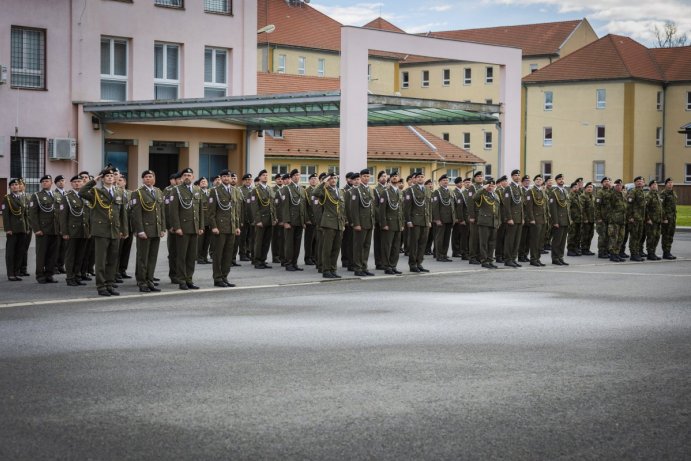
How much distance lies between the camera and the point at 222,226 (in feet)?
58.9

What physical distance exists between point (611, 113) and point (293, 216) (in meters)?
64.7

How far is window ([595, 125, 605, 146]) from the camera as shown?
83.4 m

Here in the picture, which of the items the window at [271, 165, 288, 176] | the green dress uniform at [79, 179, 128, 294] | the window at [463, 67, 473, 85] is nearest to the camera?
the green dress uniform at [79, 179, 128, 294]

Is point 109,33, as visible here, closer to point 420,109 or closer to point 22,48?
point 22,48

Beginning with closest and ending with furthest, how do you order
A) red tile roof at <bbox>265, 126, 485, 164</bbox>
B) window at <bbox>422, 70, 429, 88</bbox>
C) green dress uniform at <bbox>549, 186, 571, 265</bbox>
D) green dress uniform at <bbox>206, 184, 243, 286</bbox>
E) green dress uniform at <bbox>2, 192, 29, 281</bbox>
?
green dress uniform at <bbox>206, 184, 243, 286</bbox> < green dress uniform at <bbox>2, 192, 29, 281</bbox> < green dress uniform at <bbox>549, 186, 571, 265</bbox> < red tile roof at <bbox>265, 126, 485, 164</bbox> < window at <bbox>422, 70, 429, 88</bbox>

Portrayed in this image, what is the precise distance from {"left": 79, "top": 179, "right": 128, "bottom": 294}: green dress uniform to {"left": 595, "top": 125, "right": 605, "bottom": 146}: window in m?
70.7

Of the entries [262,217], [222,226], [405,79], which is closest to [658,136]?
[405,79]

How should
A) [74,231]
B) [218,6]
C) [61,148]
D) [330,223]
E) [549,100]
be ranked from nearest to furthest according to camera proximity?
[74,231] < [330,223] < [61,148] < [218,6] < [549,100]

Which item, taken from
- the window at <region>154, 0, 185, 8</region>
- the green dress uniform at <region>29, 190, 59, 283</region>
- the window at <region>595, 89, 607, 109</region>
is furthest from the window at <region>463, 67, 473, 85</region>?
the green dress uniform at <region>29, 190, 59, 283</region>

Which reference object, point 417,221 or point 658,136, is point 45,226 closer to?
point 417,221

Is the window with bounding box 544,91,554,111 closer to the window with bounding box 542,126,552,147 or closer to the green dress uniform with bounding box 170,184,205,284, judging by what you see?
the window with bounding box 542,126,552,147

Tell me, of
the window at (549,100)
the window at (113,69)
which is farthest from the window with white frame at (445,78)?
the window at (113,69)

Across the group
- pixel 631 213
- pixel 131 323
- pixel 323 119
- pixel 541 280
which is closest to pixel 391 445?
pixel 131 323

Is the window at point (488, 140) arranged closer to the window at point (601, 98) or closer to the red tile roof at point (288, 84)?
the window at point (601, 98)
